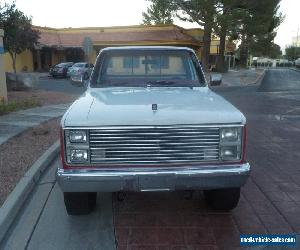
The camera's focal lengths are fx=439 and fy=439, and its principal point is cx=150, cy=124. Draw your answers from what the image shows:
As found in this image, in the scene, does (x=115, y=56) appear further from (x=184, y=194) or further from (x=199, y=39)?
(x=199, y=39)

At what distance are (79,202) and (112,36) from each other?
41865mm

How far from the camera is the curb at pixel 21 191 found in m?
4.72

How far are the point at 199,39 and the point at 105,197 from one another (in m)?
40.1

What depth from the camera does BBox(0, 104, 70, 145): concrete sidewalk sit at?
9.15 metres

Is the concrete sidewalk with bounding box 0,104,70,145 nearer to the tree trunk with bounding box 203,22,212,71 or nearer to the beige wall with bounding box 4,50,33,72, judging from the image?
the tree trunk with bounding box 203,22,212,71

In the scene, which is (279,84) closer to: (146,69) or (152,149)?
(146,69)

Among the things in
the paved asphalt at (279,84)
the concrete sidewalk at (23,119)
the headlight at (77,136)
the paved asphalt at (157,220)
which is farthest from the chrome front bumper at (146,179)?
the paved asphalt at (279,84)

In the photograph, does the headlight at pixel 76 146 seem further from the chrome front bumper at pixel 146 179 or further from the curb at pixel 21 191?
the curb at pixel 21 191

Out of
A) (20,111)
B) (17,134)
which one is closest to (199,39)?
(20,111)

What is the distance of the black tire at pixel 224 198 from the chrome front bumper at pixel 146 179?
574mm

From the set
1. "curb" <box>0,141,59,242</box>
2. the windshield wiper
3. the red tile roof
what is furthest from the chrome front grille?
the red tile roof

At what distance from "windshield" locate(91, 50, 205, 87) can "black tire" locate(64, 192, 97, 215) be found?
1697 millimetres

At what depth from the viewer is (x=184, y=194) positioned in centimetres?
560

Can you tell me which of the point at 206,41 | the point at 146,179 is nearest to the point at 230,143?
the point at 146,179
